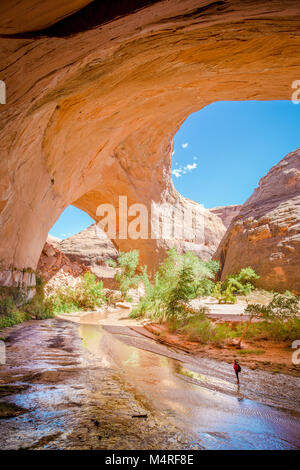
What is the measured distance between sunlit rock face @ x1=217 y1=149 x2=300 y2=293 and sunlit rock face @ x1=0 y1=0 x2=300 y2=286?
10811mm

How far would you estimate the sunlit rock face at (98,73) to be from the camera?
301 cm

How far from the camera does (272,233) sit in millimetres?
15414

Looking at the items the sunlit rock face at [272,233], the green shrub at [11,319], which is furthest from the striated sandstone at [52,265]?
the sunlit rock face at [272,233]

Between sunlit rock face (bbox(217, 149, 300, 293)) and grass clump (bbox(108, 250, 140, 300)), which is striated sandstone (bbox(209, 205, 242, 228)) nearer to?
sunlit rock face (bbox(217, 149, 300, 293))

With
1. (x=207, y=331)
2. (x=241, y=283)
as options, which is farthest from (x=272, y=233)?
(x=207, y=331)

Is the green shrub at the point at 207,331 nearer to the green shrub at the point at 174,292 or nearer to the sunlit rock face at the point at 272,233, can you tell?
the green shrub at the point at 174,292

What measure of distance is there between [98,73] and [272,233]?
15.0 metres

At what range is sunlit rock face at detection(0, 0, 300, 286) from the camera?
3.01 m

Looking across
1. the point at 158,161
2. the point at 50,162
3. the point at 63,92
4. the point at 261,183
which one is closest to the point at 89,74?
the point at 63,92

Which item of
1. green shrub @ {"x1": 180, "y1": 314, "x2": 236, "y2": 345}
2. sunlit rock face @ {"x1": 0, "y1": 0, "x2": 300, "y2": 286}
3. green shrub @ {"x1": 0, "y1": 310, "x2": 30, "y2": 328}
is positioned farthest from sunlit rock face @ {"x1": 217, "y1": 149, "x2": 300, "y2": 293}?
green shrub @ {"x1": 0, "y1": 310, "x2": 30, "y2": 328}

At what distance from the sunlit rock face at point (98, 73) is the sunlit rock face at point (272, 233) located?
10811mm

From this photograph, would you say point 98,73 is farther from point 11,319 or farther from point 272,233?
→ point 272,233

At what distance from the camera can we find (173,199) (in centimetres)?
1855

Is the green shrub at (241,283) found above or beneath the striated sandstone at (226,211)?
beneath
